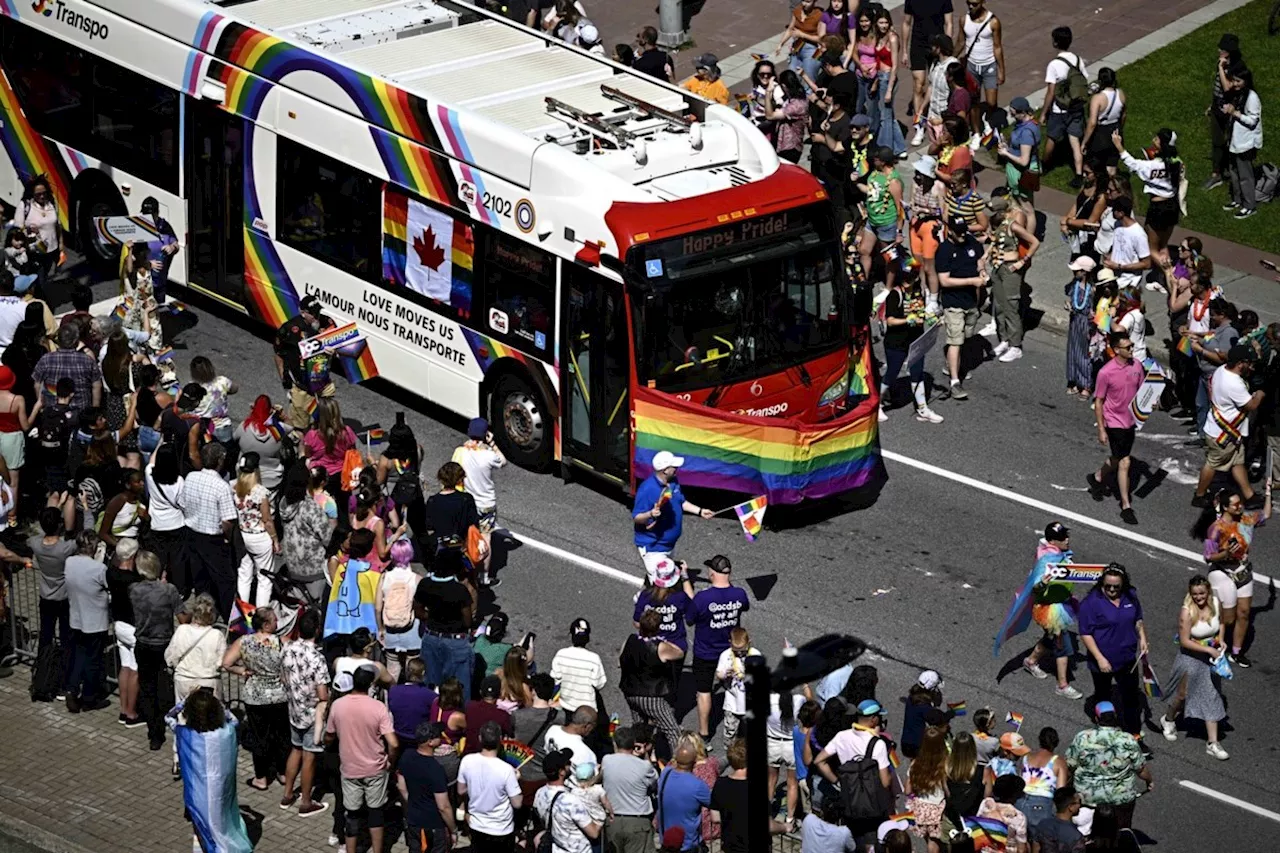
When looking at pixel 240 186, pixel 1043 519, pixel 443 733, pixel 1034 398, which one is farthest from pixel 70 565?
pixel 1034 398

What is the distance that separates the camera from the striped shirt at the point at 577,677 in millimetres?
16000

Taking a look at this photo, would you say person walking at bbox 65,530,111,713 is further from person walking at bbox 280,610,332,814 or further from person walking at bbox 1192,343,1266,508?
person walking at bbox 1192,343,1266,508

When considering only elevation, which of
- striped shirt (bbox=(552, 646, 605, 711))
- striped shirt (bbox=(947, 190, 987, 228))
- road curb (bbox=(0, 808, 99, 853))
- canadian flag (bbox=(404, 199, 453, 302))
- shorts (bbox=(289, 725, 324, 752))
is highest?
canadian flag (bbox=(404, 199, 453, 302))

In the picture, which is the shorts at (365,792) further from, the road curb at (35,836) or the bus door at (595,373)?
the bus door at (595,373)

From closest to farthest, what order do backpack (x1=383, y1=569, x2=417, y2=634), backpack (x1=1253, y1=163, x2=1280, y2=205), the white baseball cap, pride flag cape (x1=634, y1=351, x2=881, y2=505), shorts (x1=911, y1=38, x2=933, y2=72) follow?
1. backpack (x1=383, y1=569, x2=417, y2=634)
2. the white baseball cap
3. pride flag cape (x1=634, y1=351, x2=881, y2=505)
4. backpack (x1=1253, y1=163, x2=1280, y2=205)
5. shorts (x1=911, y1=38, x2=933, y2=72)

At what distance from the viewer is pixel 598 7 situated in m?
32.2

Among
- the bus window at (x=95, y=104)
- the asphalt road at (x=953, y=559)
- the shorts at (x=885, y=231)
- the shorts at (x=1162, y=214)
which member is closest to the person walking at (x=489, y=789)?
the asphalt road at (x=953, y=559)

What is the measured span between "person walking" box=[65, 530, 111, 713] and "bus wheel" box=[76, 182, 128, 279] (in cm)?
752

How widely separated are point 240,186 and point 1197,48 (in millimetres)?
13959

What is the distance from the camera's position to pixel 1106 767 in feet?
50.3

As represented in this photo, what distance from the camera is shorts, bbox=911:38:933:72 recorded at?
2823cm

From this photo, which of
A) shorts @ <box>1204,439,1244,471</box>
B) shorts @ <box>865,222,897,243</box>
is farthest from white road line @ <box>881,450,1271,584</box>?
shorts @ <box>865,222,897,243</box>

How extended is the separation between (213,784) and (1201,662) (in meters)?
7.18

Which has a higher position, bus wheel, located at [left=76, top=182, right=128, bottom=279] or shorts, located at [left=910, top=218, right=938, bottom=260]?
A: shorts, located at [left=910, top=218, right=938, bottom=260]
